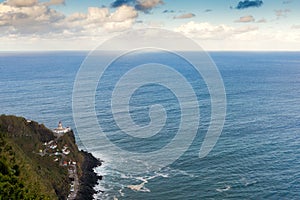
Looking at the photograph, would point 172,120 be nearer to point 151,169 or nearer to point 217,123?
point 217,123

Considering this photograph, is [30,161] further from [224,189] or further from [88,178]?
[224,189]

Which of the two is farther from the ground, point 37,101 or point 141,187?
point 37,101

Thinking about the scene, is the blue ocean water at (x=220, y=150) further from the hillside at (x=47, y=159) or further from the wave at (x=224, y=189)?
the hillside at (x=47, y=159)

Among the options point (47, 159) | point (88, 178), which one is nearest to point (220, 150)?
point (88, 178)

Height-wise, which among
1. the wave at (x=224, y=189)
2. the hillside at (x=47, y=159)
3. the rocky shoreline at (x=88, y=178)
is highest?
the hillside at (x=47, y=159)

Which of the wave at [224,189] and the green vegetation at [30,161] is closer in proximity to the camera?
the green vegetation at [30,161]

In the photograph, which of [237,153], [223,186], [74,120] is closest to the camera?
[223,186]

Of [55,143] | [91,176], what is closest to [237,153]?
[91,176]

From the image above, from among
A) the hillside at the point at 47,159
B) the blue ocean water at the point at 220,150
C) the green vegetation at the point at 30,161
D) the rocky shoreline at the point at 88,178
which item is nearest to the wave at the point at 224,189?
the blue ocean water at the point at 220,150
